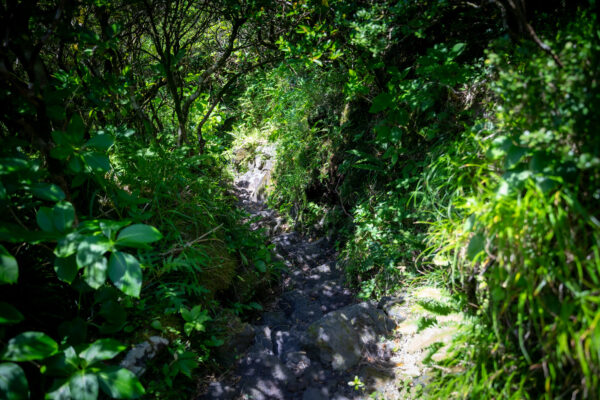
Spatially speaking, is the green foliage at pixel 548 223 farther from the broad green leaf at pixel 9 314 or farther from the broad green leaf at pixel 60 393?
the broad green leaf at pixel 9 314

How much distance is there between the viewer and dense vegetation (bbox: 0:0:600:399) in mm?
1446

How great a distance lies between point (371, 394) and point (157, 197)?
2.46 m

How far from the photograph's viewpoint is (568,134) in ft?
4.92

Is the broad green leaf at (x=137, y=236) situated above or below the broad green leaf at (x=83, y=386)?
above

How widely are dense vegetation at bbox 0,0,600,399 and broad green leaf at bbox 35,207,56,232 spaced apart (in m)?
0.01

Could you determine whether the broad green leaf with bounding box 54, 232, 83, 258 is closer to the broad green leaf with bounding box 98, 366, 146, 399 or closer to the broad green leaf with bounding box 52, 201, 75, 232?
the broad green leaf with bounding box 52, 201, 75, 232

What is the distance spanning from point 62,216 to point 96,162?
445 millimetres

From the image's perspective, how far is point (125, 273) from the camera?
1.49 metres

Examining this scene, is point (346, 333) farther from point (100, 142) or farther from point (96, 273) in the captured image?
point (100, 142)

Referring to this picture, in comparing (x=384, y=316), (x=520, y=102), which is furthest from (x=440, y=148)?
(x=384, y=316)

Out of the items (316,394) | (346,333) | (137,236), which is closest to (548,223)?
(346,333)

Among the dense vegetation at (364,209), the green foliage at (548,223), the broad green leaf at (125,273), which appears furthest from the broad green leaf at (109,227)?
the green foliage at (548,223)

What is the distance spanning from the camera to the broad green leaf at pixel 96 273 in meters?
1.47

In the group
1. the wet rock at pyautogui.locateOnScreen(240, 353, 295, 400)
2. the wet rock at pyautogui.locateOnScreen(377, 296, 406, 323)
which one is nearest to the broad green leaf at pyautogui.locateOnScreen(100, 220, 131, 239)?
the wet rock at pyautogui.locateOnScreen(240, 353, 295, 400)
